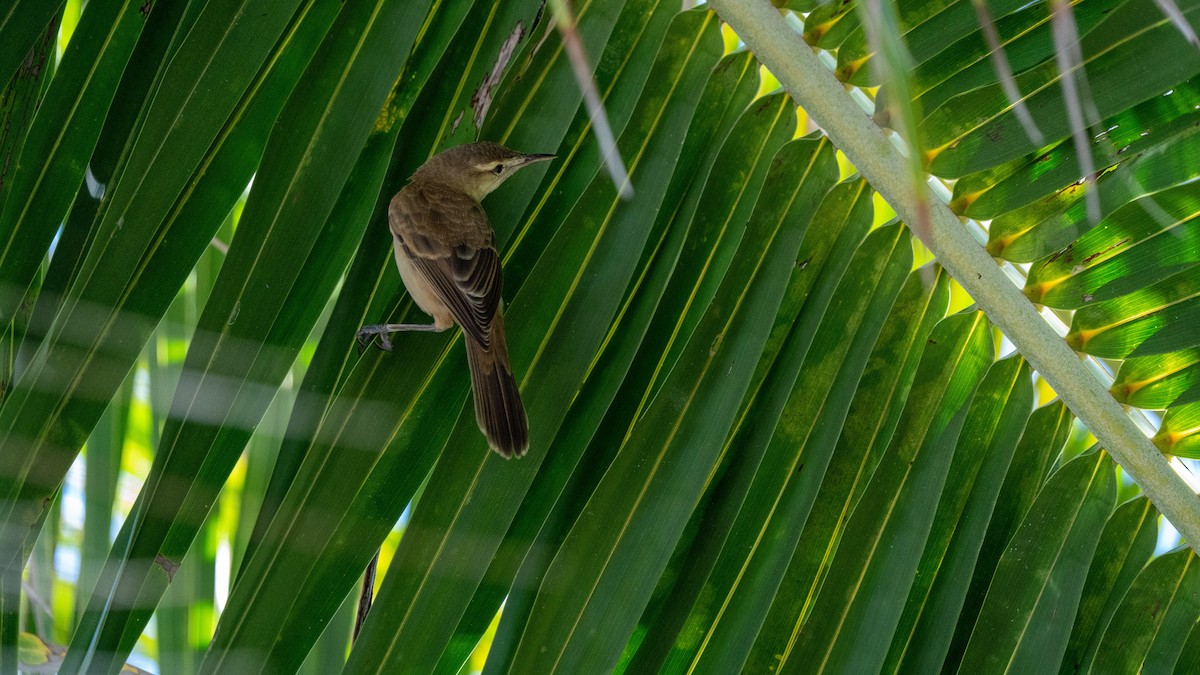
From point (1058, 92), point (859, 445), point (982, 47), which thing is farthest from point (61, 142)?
point (1058, 92)

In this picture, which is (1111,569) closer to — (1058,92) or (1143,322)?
(1143,322)

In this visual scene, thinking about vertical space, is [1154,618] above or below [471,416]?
below

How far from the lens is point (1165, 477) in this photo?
2.20 meters

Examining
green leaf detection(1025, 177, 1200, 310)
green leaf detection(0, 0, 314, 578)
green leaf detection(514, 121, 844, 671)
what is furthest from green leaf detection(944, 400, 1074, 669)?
green leaf detection(0, 0, 314, 578)

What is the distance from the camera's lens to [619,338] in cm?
204

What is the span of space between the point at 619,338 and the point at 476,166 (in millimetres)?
730

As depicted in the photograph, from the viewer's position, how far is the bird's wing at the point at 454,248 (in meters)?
2.26

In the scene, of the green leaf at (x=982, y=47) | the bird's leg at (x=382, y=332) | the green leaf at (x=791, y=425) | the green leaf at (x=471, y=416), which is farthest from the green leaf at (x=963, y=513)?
the bird's leg at (x=382, y=332)

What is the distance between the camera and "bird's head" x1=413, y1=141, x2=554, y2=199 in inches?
87.1

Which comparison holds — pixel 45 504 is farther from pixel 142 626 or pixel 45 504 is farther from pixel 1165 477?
pixel 1165 477

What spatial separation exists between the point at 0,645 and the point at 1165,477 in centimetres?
238

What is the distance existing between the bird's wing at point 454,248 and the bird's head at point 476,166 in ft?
0.14

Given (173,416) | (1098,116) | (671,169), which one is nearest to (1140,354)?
(1098,116)

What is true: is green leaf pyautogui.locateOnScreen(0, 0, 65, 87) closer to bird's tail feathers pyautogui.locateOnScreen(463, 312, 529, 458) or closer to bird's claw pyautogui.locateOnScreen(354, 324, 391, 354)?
bird's claw pyautogui.locateOnScreen(354, 324, 391, 354)
